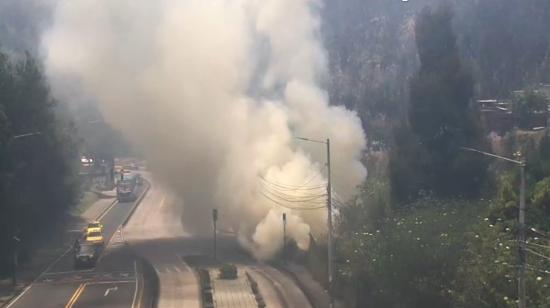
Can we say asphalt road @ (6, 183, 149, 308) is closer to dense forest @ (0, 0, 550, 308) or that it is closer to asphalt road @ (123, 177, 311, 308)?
asphalt road @ (123, 177, 311, 308)

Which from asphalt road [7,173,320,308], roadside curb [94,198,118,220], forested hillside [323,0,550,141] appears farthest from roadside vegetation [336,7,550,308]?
roadside curb [94,198,118,220]

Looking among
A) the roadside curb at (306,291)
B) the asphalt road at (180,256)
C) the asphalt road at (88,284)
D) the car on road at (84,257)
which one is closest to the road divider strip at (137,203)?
the asphalt road at (180,256)

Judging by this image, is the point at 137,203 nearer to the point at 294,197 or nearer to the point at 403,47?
the point at 403,47

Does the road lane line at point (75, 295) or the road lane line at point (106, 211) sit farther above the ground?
the road lane line at point (75, 295)

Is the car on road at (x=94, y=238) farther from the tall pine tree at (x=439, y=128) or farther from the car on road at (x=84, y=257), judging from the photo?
the tall pine tree at (x=439, y=128)

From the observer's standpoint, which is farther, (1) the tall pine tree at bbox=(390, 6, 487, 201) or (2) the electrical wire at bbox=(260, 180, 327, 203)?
(2) the electrical wire at bbox=(260, 180, 327, 203)

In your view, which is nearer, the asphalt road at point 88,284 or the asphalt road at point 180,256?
the asphalt road at point 88,284
